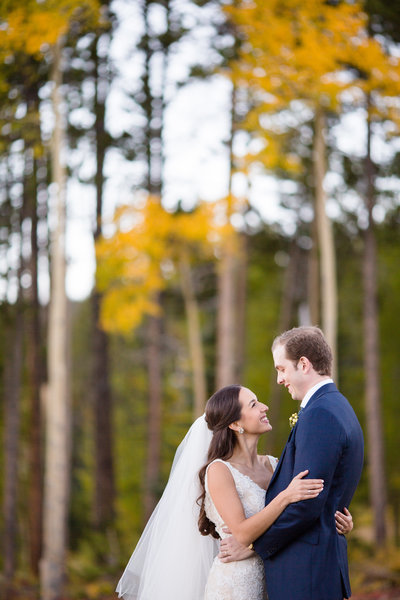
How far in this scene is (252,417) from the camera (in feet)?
12.3

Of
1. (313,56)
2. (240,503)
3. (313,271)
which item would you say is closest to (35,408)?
(313,271)

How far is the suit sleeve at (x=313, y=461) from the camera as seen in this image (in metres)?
3.16

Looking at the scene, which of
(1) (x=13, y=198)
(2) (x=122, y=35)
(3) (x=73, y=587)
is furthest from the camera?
(1) (x=13, y=198)

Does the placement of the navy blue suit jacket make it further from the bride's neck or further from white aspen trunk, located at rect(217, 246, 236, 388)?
white aspen trunk, located at rect(217, 246, 236, 388)

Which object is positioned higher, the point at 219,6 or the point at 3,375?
the point at 219,6

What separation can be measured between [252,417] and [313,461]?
2.11ft

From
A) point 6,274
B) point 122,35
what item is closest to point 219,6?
point 122,35

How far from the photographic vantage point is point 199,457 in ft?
13.3

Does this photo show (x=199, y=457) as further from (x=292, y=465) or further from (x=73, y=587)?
(x=73, y=587)

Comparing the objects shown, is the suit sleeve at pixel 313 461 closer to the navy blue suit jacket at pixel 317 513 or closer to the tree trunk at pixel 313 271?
the navy blue suit jacket at pixel 317 513

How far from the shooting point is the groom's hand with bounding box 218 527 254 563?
141 inches

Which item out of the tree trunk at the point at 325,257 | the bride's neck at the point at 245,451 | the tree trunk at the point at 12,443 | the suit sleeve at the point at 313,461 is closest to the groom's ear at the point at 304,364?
the suit sleeve at the point at 313,461

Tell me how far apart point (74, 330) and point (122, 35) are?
1457cm

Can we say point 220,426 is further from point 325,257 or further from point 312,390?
point 325,257
